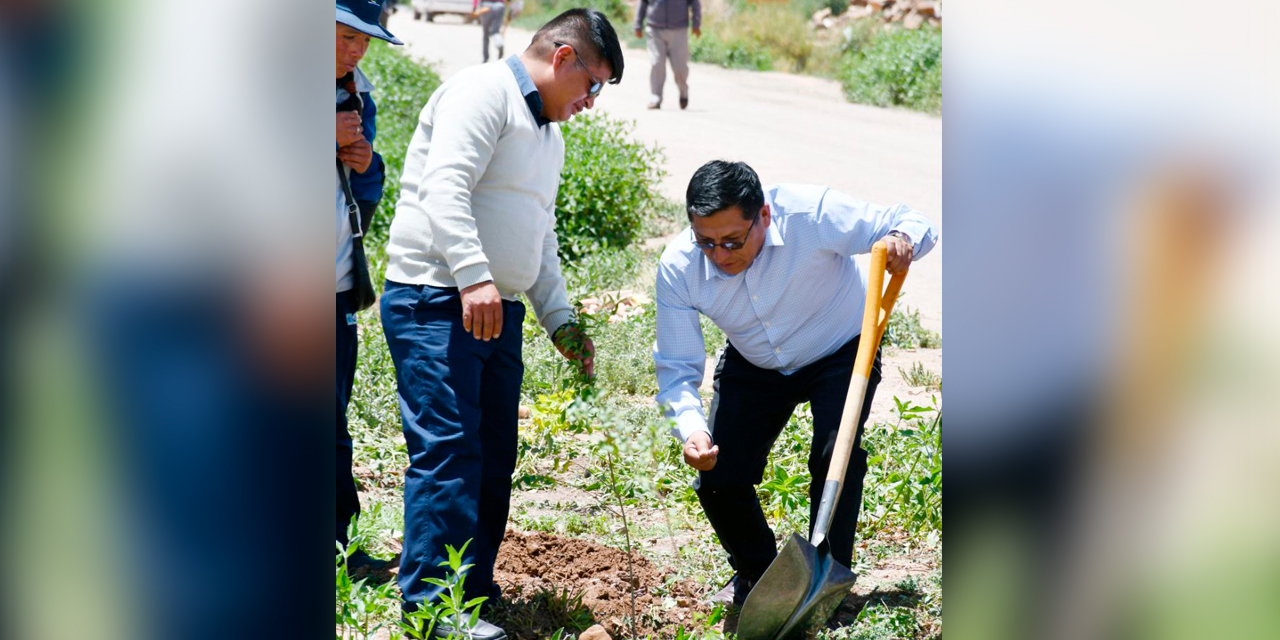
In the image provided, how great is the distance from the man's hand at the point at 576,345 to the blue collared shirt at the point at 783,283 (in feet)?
0.62

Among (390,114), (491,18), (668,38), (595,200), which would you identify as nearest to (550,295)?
(595,200)

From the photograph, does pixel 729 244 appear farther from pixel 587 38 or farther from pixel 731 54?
pixel 731 54

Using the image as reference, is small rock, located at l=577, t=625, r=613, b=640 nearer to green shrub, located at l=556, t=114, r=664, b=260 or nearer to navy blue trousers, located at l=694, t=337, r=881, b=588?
navy blue trousers, located at l=694, t=337, r=881, b=588

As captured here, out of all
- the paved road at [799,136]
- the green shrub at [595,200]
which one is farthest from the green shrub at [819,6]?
the green shrub at [595,200]

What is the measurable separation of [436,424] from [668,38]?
425 inches

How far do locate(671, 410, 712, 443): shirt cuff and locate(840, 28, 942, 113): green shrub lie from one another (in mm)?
11833

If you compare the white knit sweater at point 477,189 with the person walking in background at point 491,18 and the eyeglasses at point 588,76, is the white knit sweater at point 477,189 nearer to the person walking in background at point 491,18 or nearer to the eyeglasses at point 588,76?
the eyeglasses at point 588,76

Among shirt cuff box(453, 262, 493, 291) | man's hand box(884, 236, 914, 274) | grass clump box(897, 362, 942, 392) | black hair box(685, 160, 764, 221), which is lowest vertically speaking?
grass clump box(897, 362, 942, 392)

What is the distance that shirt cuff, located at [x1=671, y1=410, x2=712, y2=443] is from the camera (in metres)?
2.98

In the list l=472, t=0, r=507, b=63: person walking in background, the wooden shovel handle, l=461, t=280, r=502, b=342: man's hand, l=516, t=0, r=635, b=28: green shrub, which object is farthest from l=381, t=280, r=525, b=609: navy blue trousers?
l=516, t=0, r=635, b=28: green shrub

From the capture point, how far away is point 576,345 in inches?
128

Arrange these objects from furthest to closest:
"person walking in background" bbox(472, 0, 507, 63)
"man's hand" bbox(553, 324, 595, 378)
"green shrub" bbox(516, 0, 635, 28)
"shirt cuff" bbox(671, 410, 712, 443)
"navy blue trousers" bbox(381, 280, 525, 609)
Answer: "green shrub" bbox(516, 0, 635, 28), "person walking in background" bbox(472, 0, 507, 63), "man's hand" bbox(553, 324, 595, 378), "shirt cuff" bbox(671, 410, 712, 443), "navy blue trousers" bbox(381, 280, 525, 609)
